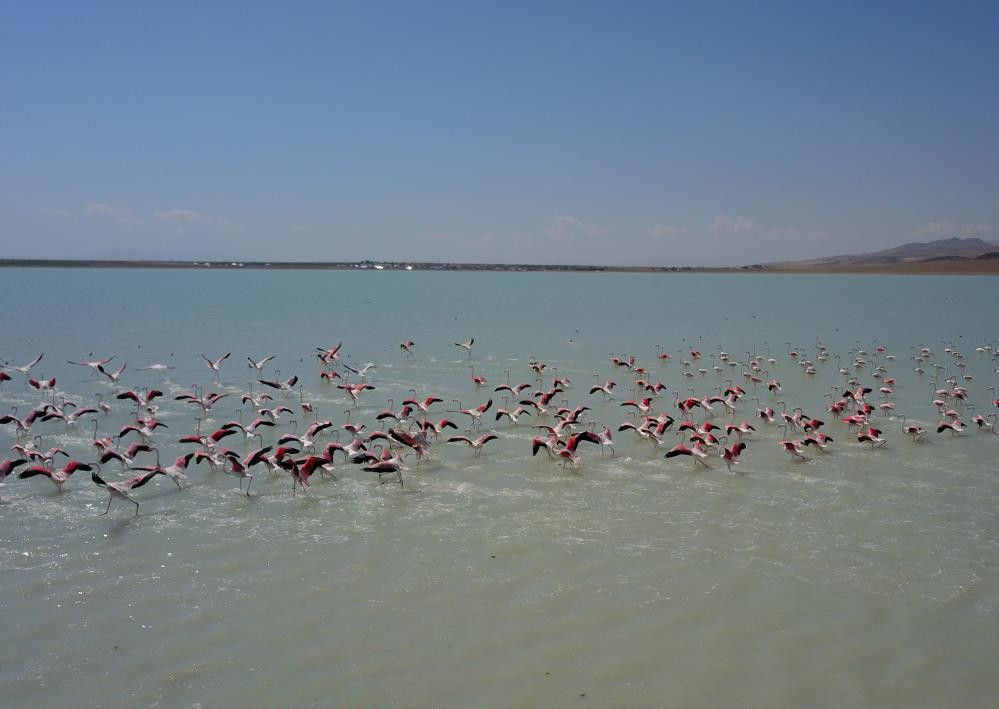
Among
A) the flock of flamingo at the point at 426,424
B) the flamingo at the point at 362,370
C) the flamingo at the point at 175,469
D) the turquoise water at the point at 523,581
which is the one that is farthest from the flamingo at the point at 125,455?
the flamingo at the point at 362,370

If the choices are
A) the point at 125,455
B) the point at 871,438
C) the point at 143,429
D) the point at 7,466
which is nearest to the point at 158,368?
the point at 143,429

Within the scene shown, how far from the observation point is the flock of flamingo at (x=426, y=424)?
37.6 feet

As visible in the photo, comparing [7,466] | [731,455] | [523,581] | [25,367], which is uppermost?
[25,367]

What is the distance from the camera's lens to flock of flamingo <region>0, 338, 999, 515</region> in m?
11.5

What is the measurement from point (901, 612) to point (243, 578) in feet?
22.0

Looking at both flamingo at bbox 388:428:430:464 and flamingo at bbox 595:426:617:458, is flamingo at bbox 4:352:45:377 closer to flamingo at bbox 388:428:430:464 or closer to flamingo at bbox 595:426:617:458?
flamingo at bbox 388:428:430:464

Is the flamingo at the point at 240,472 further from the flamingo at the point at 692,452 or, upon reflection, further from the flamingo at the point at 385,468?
the flamingo at the point at 692,452

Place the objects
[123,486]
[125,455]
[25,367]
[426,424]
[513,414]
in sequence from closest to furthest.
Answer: [123,486]
[125,455]
[426,424]
[513,414]
[25,367]

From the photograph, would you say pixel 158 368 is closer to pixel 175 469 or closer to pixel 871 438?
pixel 175 469

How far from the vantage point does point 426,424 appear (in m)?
13.3

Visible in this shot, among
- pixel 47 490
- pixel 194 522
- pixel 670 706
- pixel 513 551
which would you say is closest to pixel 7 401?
pixel 47 490

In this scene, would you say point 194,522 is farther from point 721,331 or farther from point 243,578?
point 721,331

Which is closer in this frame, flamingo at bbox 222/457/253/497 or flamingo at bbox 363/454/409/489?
flamingo at bbox 363/454/409/489

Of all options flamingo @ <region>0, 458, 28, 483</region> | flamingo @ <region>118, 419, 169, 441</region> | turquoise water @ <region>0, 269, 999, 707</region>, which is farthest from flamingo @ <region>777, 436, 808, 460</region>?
flamingo @ <region>0, 458, 28, 483</region>
